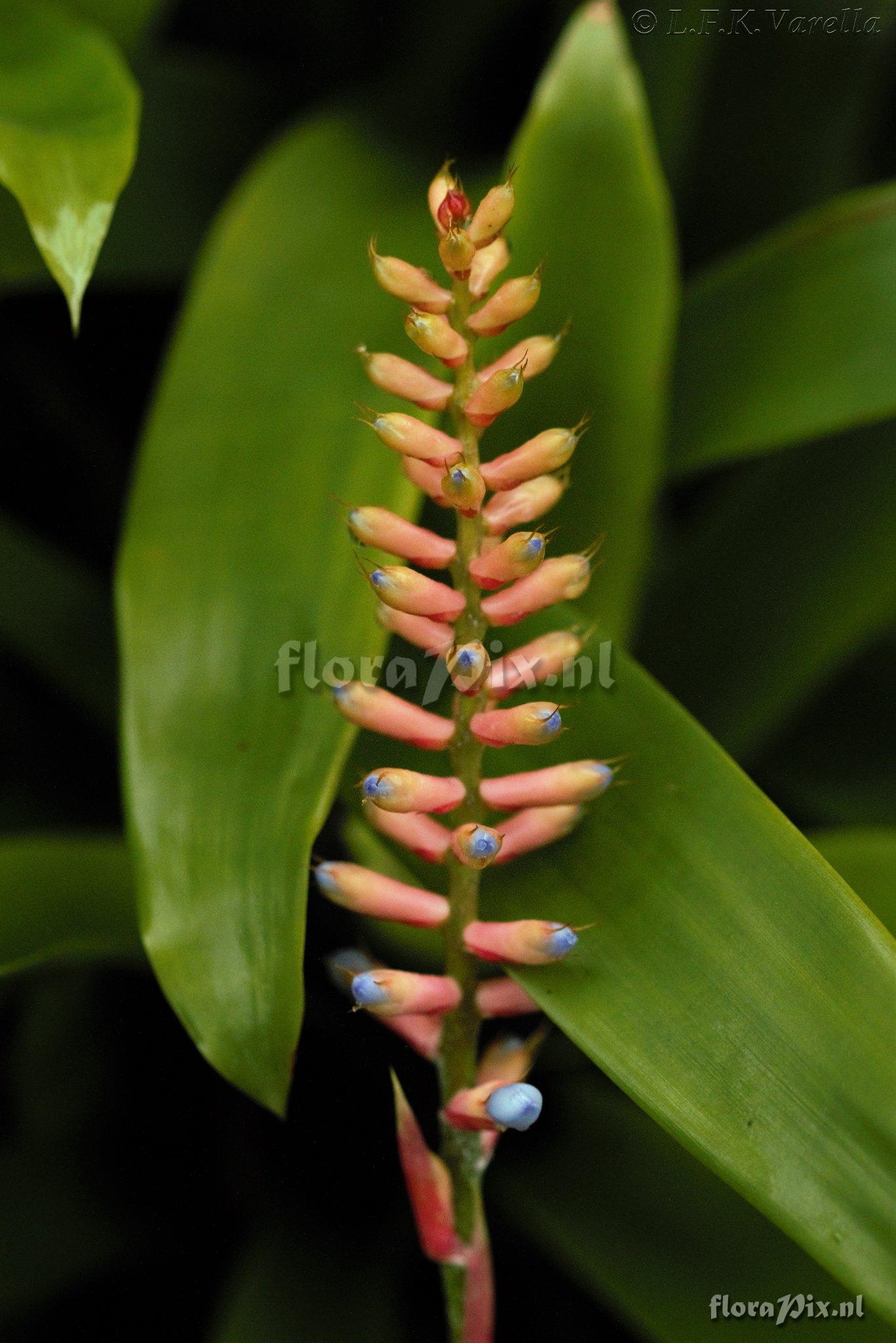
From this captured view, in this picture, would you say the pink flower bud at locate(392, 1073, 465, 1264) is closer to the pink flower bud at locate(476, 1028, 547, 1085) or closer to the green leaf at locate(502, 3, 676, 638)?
the pink flower bud at locate(476, 1028, 547, 1085)

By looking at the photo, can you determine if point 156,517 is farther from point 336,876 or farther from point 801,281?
point 801,281

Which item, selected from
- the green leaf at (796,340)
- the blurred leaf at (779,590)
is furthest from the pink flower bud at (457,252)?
the blurred leaf at (779,590)

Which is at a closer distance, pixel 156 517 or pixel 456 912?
pixel 456 912

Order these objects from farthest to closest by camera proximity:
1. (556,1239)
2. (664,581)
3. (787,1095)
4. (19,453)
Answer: (19,453)
(664,581)
(556,1239)
(787,1095)

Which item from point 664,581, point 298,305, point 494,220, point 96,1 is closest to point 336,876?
point 494,220

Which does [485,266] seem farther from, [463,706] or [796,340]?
[796,340]

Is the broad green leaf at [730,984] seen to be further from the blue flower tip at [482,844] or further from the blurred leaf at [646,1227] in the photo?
the blurred leaf at [646,1227]

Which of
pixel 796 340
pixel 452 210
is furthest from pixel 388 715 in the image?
pixel 796 340
